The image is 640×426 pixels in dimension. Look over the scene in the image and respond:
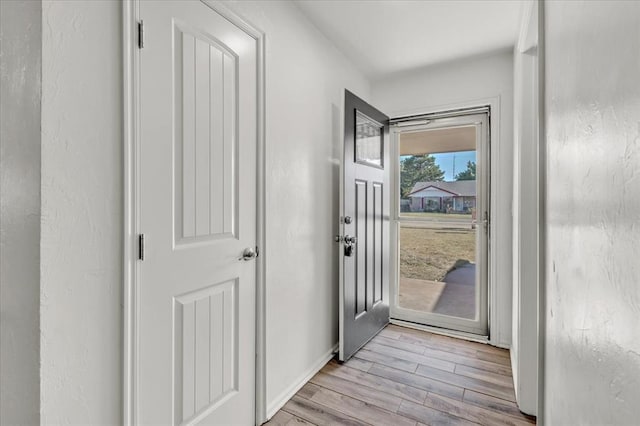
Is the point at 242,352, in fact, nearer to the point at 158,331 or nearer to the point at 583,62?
the point at 158,331

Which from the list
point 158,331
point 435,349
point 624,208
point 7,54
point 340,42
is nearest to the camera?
point 624,208

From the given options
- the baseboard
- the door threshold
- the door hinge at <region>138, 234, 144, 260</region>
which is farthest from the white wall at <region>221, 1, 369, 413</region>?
the door threshold

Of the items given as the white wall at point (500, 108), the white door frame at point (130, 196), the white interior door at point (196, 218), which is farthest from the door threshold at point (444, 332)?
the white door frame at point (130, 196)

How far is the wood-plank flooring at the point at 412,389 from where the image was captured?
1782 millimetres

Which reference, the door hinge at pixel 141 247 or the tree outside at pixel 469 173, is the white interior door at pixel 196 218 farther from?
the tree outside at pixel 469 173

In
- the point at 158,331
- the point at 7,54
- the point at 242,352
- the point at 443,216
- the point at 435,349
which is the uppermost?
the point at 7,54

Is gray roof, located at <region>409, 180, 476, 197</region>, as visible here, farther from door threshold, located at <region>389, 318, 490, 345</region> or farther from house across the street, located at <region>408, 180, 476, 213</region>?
door threshold, located at <region>389, 318, 490, 345</region>

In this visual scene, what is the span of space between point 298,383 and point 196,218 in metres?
1.34

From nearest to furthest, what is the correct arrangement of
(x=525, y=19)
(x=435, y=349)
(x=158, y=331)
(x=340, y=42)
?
(x=158, y=331) < (x=525, y=19) < (x=340, y=42) < (x=435, y=349)

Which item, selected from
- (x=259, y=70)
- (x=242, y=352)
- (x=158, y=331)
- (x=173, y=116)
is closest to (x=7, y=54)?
(x=173, y=116)

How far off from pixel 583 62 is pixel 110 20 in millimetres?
1359

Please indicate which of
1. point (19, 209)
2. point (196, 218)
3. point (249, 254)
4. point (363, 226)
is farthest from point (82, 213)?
point (363, 226)

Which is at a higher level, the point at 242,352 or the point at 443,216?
the point at 443,216

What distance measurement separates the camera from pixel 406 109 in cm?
306
